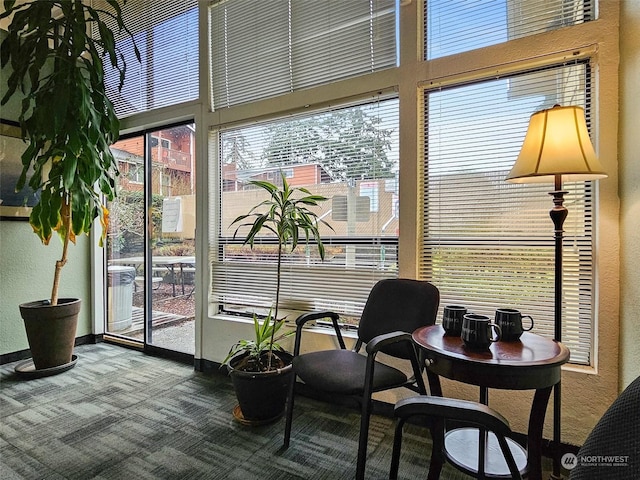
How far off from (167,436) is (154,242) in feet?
6.60

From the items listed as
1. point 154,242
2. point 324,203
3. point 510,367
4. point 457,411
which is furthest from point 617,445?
point 154,242

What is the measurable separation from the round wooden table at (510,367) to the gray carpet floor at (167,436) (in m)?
0.53

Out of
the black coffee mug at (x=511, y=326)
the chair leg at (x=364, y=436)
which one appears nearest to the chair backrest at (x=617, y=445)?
the black coffee mug at (x=511, y=326)

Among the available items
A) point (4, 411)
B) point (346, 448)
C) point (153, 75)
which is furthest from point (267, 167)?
point (4, 411)

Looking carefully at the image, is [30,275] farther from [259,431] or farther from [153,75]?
[259,431]

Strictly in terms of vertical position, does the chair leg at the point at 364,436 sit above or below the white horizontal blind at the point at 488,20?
below

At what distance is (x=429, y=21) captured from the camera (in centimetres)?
221

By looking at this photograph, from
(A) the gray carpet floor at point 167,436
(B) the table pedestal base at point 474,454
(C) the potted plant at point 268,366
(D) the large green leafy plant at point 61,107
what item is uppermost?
(D) the large green leafy plant at point 61,107

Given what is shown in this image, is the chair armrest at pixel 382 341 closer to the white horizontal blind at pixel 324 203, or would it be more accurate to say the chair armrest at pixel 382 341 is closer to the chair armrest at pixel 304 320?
the chair armrest at pixel 304 320

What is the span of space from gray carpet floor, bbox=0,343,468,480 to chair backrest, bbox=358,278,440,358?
1.97 feet

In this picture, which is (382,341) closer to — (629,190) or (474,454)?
(474,454)

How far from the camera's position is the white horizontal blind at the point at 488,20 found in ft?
6.18

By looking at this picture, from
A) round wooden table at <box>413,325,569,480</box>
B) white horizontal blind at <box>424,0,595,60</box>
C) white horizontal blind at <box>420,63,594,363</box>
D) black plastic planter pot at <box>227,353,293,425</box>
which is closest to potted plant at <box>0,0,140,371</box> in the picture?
black plastic planter pot at <box>227,353,293,425</box>

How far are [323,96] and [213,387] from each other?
2.36 m
